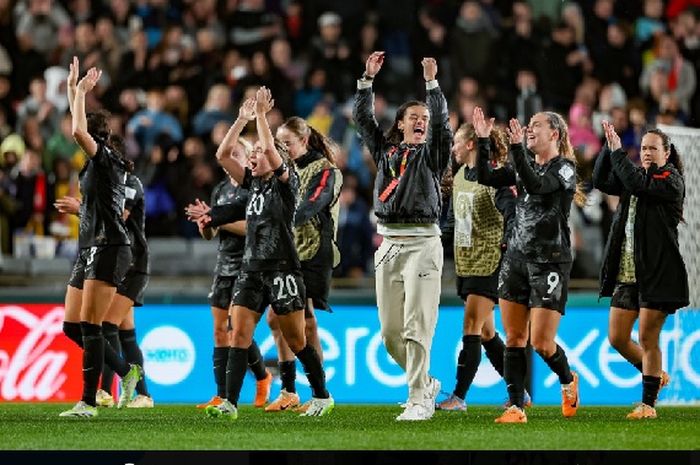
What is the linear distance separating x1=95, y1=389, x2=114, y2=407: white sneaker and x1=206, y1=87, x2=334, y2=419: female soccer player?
6.69 feet

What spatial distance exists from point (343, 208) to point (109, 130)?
556 centimetres

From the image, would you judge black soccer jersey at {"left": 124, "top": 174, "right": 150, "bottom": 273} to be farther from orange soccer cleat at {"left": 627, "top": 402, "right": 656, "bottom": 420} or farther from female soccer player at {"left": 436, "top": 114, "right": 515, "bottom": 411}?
orange soccer cleat at {"left": 627, "top": 402, "right": 656, "bottom": 420}

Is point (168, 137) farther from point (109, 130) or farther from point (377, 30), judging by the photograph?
point (109, 130)

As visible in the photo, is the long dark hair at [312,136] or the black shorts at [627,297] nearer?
the black shorts at [627,297]

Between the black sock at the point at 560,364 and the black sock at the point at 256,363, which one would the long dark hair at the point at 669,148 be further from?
the black sock at the point at 256,363

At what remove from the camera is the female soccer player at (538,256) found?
36.6ft

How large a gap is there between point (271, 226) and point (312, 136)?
163cm

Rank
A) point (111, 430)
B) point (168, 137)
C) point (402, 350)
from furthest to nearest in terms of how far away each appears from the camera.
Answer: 1. point (168, 137)
2. point (402, 350)
3. point (111, 430)

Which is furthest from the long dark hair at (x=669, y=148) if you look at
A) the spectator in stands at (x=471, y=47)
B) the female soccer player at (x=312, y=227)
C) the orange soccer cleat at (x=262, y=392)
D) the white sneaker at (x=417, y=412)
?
the spectator in stands at (x=471, y=47)

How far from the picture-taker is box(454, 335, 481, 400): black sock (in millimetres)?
12502

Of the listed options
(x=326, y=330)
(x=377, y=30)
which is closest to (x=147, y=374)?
(x=326, y=330)

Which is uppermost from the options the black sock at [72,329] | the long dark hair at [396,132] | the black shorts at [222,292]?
the long dark hair at [396,132]

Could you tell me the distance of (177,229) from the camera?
679 inches

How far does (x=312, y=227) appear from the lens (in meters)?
12.6
